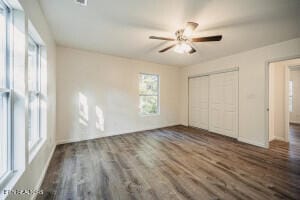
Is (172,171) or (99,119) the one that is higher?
(99,119)

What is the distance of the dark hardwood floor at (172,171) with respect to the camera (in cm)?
201

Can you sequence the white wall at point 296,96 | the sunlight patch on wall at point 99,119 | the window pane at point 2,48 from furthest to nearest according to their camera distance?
the white wall at point 296,96
the sunlight patch on wall at point 99,119
the window pane at point 2,48

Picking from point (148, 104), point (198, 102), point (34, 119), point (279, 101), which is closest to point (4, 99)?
point (34, 119)

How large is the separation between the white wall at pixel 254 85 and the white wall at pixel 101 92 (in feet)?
8.95

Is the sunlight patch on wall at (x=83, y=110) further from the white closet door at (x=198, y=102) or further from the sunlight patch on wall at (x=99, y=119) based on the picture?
the white closet door at (x=198, y=102)

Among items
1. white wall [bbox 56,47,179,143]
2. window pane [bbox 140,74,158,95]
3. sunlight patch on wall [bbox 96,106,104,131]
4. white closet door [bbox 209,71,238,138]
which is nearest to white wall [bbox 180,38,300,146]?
white closet door [bbox 209,71,238,138]

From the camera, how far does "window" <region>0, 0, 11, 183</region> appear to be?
1395 millimetres

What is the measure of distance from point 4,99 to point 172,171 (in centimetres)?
245

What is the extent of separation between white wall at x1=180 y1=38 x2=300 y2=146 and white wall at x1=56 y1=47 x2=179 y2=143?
273 cm

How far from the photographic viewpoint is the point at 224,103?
4902 mm

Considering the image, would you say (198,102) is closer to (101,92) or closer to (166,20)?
(101,92)

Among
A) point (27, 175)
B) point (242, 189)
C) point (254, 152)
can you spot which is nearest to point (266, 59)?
point (254, 152)

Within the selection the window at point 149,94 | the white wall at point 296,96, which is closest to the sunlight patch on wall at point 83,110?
the window at point 149,94

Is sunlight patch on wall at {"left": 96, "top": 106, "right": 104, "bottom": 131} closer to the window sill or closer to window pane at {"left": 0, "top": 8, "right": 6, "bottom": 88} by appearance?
the window sill
